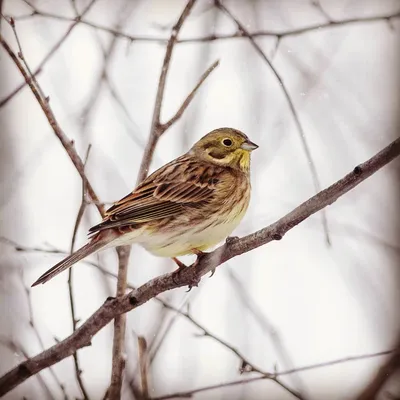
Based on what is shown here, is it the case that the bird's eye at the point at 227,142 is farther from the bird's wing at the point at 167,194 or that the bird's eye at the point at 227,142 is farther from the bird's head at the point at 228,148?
the bird's wing at the point at 167,194

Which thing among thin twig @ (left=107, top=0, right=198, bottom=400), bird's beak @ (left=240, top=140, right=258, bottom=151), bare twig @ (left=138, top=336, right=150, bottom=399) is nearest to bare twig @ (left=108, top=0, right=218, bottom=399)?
thin twig @ (left=107, top=0, right=198, bottom=400)

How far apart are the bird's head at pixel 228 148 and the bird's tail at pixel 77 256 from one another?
3.92 feet

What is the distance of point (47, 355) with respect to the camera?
3.10 m

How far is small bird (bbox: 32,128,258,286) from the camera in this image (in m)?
3.79

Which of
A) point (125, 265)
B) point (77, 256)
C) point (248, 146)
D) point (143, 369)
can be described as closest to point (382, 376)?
point (143, 369)

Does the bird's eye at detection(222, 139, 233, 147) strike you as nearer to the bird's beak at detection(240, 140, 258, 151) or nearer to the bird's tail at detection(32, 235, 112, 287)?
the bird's beak at detection(240, 140, 258, 151)

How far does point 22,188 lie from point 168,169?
2.35 metres

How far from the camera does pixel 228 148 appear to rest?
4566 mm

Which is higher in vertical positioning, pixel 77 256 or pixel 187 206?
pixel 187 206

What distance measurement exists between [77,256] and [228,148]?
1.50 metres

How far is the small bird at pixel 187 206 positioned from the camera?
379 centimetres

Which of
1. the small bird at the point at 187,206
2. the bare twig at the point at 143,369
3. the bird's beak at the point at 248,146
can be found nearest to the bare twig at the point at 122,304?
the bare twig at the point at 143,369

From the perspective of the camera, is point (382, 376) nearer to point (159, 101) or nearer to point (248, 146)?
point (159, 101)

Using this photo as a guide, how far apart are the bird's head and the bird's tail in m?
1.19
